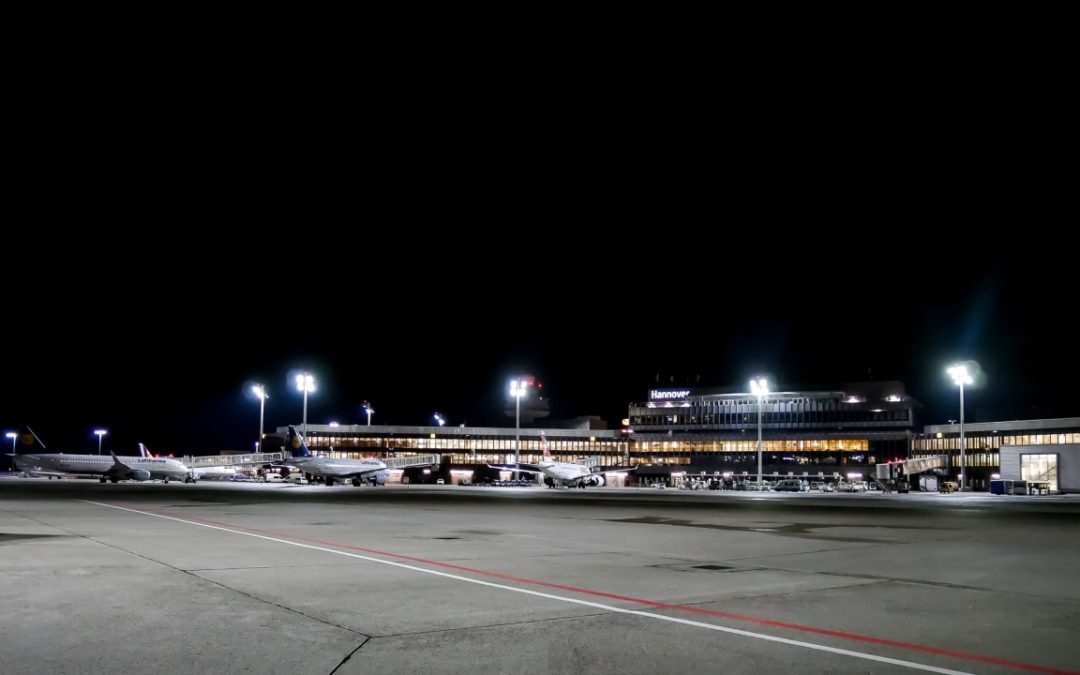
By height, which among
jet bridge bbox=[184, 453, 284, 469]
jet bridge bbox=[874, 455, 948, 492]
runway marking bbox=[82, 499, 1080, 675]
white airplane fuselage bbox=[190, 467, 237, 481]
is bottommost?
white airplane fuselage bbox=[190, 467, 237, 481]

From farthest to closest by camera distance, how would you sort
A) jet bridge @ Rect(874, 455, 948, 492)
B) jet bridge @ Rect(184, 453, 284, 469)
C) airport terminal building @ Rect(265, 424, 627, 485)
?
airport terminal building @ Rect(265, 424, 627, 485)
jet bridge @ Rect(184, 453, 284, 469)
jet bridge @ Rect(874, 455, 948, 492)

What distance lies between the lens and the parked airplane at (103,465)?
92.3 meters

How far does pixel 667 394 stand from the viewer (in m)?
177

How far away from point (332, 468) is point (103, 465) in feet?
130

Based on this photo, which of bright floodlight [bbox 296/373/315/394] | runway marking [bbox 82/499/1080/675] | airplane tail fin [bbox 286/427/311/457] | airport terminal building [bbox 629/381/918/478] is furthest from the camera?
airport terminal building [bbox 629/381/918/478]

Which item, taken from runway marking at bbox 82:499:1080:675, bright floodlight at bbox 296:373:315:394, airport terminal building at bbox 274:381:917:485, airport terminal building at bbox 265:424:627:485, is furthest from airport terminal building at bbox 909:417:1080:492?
runway marking at bbox 82:499:1080:675

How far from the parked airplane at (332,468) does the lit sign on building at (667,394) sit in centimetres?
9816

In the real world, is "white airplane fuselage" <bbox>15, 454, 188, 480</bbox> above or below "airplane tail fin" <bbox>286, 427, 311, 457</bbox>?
below

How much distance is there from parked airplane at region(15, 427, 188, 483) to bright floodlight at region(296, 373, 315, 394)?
2001 centimetres

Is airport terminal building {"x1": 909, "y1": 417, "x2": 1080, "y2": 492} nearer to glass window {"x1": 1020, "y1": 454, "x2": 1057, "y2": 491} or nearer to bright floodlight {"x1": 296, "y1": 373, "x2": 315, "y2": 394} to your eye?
glass window {"x1": 1020, "y1": 454, "x2": 1057, "y2": 491}

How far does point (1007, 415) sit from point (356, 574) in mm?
166895

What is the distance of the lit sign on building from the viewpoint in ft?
577

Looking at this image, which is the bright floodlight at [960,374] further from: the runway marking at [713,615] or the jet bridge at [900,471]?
the runway marking at [713,615]

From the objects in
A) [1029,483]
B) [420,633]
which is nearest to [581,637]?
[420,633]
